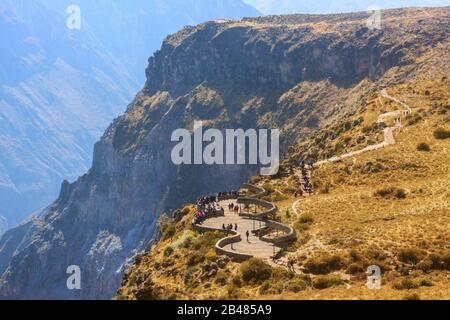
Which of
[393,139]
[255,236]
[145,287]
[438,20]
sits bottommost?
[145,287]

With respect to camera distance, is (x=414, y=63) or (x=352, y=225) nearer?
(x=352, y=225)

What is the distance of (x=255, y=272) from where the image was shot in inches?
1620

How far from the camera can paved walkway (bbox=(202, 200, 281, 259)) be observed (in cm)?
4747

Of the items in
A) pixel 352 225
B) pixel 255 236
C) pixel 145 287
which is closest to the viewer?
pixel 145 287

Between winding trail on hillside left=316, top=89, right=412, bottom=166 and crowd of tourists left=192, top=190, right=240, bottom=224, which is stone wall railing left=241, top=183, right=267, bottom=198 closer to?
crowd of tourists left=192, top=190, right=240, bottom=224

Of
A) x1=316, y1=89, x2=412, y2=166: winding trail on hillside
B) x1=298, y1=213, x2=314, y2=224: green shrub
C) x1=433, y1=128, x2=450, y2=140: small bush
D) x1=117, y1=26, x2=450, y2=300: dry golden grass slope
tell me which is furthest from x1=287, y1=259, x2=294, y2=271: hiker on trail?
x1=433, y1=128, x2=450, y2=140: small bush

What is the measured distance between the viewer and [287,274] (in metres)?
40.0

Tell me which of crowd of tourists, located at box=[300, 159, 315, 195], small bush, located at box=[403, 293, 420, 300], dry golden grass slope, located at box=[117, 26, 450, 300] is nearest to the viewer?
small bush, located at box=[403, 293, 420, 300]

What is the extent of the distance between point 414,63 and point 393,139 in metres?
89.8

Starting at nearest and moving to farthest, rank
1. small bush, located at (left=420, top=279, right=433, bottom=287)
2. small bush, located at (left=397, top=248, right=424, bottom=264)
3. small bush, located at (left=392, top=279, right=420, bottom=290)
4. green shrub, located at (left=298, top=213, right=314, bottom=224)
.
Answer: small bush, located at (left=392, top=279, right=420, bottom=290), small bush, located at (left=420, top=279, right=433, bottom=287), small bush, located at (left=397, top=248, right=424, bottom=264), green shrub, located at (left=298, top=213, right=314, bottom=224)

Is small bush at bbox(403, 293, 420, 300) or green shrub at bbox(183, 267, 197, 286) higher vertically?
green shrub at bbox(183, 267, 197, 286)

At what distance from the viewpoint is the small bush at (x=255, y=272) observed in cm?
4075
